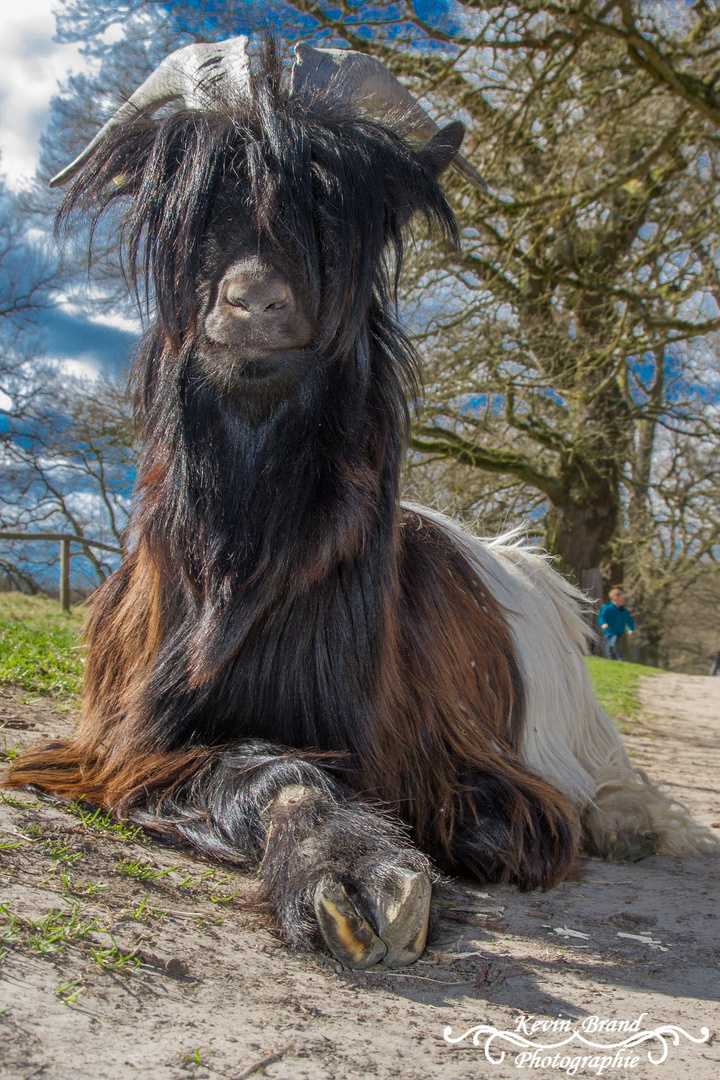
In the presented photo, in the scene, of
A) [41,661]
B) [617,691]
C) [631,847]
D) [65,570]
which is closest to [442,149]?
[631,847]

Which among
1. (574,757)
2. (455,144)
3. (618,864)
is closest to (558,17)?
(455,144)

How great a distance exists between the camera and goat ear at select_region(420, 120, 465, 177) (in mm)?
2750

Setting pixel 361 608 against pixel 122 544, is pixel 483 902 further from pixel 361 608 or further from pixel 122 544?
pixel 122 544

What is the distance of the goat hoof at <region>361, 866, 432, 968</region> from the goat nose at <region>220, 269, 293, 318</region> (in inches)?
55.5

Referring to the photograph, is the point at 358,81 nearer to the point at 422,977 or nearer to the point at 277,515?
the point at 277,515

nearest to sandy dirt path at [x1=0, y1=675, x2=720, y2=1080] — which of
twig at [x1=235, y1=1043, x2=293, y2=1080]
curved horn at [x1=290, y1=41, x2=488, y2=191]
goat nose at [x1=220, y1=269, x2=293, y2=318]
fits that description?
twig at [x1=235, y1=1043, x2=293, y2=1080]

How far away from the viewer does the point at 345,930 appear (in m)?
1.69

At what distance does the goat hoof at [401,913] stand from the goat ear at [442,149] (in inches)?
82.4

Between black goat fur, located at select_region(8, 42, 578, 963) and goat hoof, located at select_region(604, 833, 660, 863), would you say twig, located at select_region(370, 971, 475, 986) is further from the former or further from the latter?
goat hoof, located at select_region(604, 833, 660, 863)

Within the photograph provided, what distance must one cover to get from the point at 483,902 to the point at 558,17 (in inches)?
323

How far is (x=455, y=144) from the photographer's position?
2.82 meters

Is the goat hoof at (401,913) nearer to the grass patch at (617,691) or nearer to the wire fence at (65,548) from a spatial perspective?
the grass patch at (617,691)

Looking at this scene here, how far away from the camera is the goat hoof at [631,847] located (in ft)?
10.9

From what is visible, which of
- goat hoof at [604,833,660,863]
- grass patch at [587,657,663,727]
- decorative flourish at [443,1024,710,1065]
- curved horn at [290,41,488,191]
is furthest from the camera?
grass patch at [587,657,663,727]
